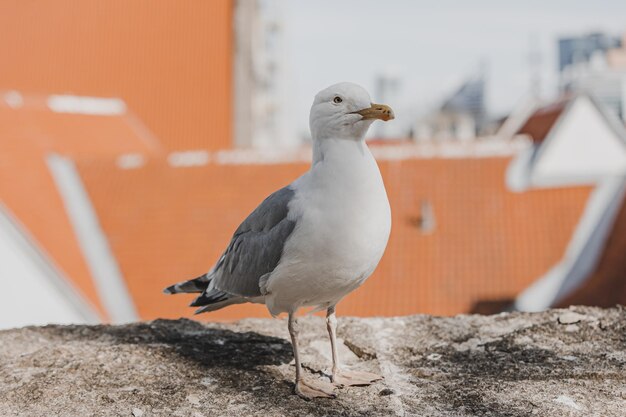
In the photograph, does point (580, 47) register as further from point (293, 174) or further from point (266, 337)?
point (266, 337)

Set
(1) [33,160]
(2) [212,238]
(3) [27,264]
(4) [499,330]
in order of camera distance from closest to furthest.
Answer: (4) [499,330] < (3) [27,264] < (2) [212,238] < (1) [33,160]

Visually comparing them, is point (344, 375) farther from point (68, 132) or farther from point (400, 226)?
point (68, 132)

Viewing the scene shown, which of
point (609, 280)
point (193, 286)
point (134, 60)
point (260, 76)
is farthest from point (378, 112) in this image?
point (260, 76)

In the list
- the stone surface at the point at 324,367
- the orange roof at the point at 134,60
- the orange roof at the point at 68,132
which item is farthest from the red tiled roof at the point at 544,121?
the stone surface at the point at 324,367

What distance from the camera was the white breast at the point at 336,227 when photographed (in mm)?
3146

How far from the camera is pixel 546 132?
18078 millimetres

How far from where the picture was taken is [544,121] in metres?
19.0

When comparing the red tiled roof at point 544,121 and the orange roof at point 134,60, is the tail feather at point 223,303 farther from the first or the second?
the orange roof at point 134,60

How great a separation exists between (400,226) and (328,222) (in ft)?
38.3

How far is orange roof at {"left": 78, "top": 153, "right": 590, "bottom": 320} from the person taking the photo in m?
13.5

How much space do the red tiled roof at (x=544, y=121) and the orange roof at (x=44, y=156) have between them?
966 centimetres

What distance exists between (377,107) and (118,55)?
20012 millimetres

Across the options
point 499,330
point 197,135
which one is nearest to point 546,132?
point 197,135

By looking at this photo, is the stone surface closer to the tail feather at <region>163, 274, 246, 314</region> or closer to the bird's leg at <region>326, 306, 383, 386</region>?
the bird's leg at <region>326, 306, 383, 386</region>
